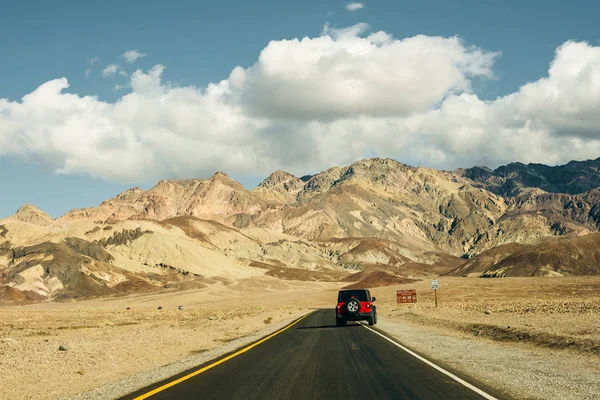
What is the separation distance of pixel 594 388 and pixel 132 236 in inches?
7361

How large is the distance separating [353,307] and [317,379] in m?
20.8

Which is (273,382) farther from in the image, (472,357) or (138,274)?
(138,274)

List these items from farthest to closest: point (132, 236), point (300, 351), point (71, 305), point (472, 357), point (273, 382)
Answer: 1. point (132, 236)
2. point (71, 305)
3. point (300, 351)
4. point (472, 357)
5. point (273, 382)

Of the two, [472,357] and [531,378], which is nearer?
[531,378]

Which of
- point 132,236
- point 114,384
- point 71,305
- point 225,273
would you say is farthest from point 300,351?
point 132,236

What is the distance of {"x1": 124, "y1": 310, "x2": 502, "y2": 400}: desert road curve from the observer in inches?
426

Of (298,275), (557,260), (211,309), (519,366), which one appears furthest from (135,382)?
(557,260)

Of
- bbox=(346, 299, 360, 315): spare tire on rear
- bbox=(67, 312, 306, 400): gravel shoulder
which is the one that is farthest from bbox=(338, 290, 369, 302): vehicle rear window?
bbox=(67, 312, 306, 400): gravel shoulder

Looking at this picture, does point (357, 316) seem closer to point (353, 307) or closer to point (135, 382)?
point (353, 307)

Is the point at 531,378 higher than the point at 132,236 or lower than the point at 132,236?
lower

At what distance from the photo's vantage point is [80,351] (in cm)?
2036

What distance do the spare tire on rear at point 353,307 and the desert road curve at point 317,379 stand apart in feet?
45.7

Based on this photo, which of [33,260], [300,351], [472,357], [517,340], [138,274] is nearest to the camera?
[472,357]

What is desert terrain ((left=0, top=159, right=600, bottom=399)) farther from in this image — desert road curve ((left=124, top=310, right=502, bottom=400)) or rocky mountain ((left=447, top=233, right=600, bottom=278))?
desert road curve ((left=124, top=310, right=502, bottom=400))
